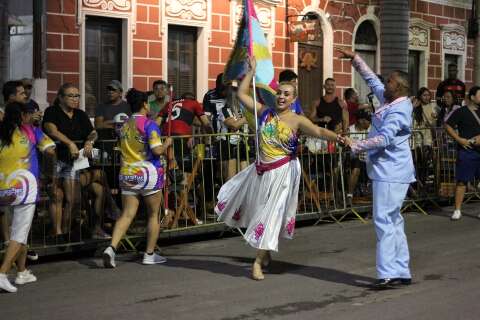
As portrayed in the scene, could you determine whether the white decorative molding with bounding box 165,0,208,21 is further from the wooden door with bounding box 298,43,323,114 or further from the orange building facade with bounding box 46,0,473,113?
the wooden door with bounding box 298,43,323,114

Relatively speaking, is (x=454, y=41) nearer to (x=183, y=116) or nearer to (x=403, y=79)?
(x=183, y=116)

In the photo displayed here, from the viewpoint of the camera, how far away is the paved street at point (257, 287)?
24.3 feet

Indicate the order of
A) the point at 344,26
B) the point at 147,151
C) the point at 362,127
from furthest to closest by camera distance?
the point at 344,26
the point at 362,127
the point at 147,151

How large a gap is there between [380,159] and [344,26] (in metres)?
13.2

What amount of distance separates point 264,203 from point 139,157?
1494 millimetres

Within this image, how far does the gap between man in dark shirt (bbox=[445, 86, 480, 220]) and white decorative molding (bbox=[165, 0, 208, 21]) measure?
5952 mm

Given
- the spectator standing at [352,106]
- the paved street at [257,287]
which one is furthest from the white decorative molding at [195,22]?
the paved street at [257,287]

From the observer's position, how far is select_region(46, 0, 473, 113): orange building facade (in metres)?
15.2

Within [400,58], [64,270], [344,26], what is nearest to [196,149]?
[64,270]

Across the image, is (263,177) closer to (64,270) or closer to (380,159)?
(380,159)

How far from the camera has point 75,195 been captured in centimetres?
1028

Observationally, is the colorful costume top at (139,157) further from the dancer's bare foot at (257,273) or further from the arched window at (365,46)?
the arched window at (365,46)

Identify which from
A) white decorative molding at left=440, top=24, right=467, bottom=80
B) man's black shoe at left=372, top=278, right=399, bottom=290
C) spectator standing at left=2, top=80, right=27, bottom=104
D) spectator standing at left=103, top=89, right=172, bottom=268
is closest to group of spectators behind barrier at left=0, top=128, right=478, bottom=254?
spectator standing at left=103, top=89, right=172, bottom=268

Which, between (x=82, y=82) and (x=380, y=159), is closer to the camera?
(x=380, y=159)
